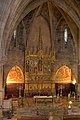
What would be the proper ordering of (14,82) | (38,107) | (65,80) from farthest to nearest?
(65,80)
(14,82)
(38,107)

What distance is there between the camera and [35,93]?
32.5m

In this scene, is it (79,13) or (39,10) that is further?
(39,10)

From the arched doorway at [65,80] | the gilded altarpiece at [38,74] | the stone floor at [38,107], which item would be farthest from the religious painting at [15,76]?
the arched doorway at [65,80]

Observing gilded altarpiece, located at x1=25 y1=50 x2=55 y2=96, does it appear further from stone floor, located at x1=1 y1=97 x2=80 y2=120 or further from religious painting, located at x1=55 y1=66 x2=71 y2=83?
stone floor, located at x1=1 y1=97 x2=80 y2=120

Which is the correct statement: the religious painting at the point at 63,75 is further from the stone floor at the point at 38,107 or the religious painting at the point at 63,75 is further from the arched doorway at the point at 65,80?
the stone floor at the point at 38,107

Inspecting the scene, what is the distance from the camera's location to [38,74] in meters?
32.4

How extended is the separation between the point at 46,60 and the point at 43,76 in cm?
178

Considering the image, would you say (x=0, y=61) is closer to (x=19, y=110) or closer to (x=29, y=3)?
(x=19, y=110)

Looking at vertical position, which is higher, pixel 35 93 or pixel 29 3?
pixel 29 3

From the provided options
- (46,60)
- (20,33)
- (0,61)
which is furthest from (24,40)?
(0,61)

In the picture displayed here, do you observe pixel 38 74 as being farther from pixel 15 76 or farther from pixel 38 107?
pixel 38 107

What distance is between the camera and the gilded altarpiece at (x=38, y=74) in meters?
32.1

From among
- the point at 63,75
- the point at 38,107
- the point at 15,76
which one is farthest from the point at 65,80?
the point at 38,107

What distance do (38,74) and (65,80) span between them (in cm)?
347
